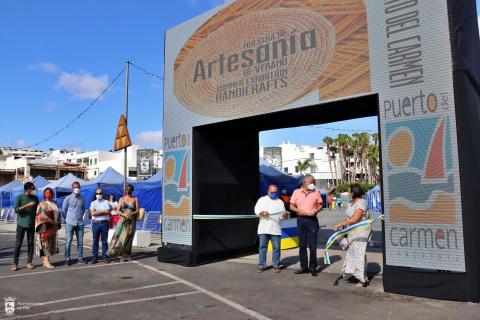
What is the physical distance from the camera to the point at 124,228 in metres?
9.21

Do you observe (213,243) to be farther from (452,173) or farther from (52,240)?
(452,173)

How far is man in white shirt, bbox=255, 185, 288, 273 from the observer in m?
7.84

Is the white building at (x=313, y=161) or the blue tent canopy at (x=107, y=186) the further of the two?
the white building at (x=313, y=161)

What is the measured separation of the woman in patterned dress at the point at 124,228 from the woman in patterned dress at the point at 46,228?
122 centimetres

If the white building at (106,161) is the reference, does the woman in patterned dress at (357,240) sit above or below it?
below

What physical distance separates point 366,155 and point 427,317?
69700mm

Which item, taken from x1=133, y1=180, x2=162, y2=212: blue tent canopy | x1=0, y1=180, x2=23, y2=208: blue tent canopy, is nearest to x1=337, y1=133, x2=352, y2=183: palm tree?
x1=0, y1=180, x2=23, y2=208: blue tent canopy

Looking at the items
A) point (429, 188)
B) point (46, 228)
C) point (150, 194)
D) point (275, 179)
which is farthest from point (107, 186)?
point (429, 188)

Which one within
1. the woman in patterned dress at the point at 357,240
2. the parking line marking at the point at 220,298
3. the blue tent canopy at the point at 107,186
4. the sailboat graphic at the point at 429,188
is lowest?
the parking line marking at the point at 220,298

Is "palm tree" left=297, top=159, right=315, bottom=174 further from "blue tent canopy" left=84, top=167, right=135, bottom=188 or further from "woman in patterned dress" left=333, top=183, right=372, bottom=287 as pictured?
"woman in patterned dress" left=333, top=183, right=372, bottom=287

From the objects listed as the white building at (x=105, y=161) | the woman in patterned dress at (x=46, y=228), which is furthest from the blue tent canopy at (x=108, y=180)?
the white building at (x=105, y=161)

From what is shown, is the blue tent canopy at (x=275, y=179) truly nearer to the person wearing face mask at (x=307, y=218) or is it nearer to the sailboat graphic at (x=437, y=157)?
the person wearing face mask at (x=307, y=218)

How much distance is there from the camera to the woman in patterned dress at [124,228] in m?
9.19

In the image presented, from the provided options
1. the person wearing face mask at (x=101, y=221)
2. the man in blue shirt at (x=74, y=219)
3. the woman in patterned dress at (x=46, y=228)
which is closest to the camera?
the woman in patterned dress at (x=46, y=228)
